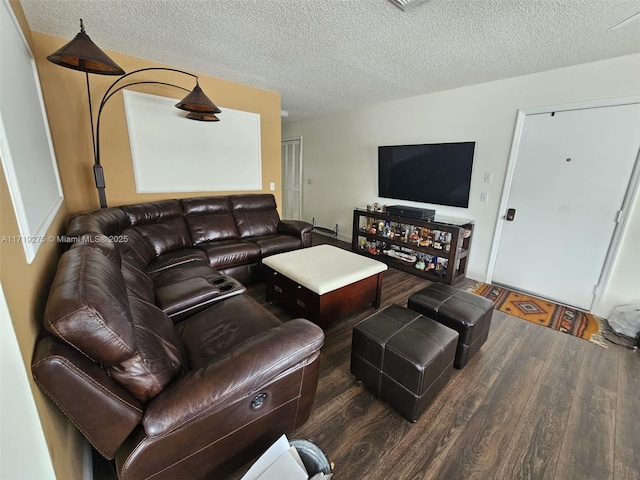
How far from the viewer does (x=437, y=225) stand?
10.7 feet

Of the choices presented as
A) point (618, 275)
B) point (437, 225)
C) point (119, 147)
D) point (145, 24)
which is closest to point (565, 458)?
point (618, 275)

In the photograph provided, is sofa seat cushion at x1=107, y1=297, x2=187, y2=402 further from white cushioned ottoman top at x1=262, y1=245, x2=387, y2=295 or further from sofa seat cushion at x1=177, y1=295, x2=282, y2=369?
white cushioned ottoman top at x1=262, y1=245, x2=387, y2=295

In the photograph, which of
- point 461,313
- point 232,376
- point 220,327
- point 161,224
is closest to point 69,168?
point 161,224

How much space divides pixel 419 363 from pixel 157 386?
1199 mm

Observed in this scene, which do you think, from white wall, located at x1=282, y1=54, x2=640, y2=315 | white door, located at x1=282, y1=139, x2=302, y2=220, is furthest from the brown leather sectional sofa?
white door, located at x1=282, y1=139, x2=302, y2=220

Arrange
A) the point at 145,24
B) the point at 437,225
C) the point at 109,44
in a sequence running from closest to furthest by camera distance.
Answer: the point at 145,24
the point at 109,44
the point at 437,225

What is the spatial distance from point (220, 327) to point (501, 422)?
66.7 inches

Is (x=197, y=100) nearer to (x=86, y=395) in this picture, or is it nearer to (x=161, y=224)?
(x=161, y=224)

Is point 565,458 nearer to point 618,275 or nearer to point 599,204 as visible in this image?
point 618,275

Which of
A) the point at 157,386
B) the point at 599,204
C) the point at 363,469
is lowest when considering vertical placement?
the point at 363,469

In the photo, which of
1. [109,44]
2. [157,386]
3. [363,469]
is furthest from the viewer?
[109,44]

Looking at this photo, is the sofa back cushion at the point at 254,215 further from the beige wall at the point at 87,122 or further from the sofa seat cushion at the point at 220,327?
the sofa seat cushion at the point at 220,327

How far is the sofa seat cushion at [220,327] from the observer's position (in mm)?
1365

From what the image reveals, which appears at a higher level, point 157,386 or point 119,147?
point 119,147
